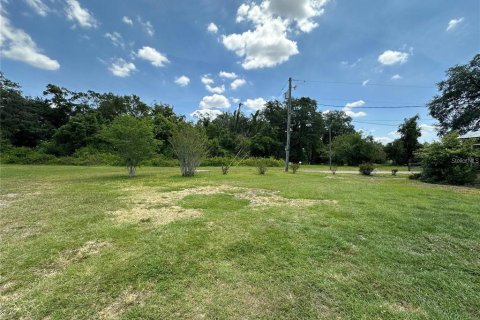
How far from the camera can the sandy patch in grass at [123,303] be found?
191cm

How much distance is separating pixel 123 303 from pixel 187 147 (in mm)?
10863

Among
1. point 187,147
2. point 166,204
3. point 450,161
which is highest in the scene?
point 187,147

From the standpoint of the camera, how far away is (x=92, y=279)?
2381mm

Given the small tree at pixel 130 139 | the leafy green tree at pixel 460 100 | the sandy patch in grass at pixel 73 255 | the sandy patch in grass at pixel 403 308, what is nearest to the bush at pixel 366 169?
the leafy green tree at pixel 460 100

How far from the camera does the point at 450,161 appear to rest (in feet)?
35.8

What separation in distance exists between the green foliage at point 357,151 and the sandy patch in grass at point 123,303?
38.0 meters

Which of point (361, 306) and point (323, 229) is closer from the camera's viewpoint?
point (361, 306)

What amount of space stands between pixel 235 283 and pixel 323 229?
2.10 m

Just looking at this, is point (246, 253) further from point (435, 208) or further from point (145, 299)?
point (435, 208)

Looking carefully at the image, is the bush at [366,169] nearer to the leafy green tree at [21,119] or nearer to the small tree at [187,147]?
the small tree at [187,147]

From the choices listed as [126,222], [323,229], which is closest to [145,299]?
[126,222]

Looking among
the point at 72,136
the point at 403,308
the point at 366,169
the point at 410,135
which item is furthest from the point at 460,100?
the point at 72,136

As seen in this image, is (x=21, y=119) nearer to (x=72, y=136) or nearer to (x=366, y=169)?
(x=72, y=136)

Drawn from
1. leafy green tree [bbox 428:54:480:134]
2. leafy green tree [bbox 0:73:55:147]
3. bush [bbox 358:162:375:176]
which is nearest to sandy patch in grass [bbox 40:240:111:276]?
bush [bbox 358:162:375:176]
